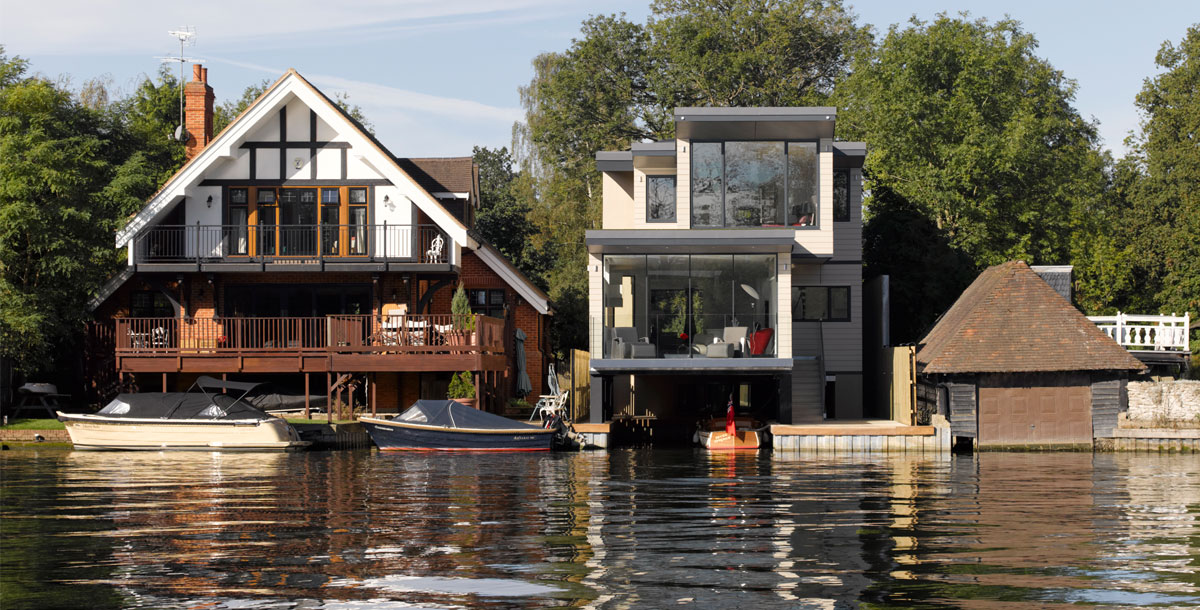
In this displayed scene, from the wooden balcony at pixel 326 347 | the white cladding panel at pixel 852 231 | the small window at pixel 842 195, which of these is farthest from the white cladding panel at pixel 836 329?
the wooden balcony at pixel 326 347

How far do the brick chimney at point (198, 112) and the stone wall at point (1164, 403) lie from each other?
1095 inches

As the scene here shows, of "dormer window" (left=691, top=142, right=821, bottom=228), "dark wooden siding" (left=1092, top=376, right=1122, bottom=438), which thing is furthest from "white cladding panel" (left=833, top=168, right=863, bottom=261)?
"dark wooden siding" (left=1092, top=376, right=1122, bottom=438)

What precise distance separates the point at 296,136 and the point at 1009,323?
20306 mm

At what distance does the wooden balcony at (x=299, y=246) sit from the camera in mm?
36562

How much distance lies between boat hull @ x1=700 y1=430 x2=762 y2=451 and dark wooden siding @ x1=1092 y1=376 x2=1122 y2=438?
8.26 m

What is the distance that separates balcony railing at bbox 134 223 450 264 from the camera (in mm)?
36750

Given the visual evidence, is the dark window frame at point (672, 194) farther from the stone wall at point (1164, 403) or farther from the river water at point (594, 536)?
the stone wall at point (1164, 403)

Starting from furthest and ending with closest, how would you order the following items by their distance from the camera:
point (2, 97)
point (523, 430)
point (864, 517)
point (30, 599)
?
point (2, 97) < point (523, 430) < point (864, 517) < point (30, 599)

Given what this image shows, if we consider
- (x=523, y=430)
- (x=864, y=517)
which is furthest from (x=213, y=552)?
(x=523, y=430)

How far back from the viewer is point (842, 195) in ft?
124

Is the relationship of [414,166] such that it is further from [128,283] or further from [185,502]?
[185,502]

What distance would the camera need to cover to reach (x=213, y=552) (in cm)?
1500

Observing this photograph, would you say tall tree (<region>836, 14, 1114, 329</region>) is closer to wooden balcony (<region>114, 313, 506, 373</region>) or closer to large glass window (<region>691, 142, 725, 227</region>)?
large glass window (<region>691, 142, 725, 227</region>)

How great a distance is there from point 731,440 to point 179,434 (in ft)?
43.3
